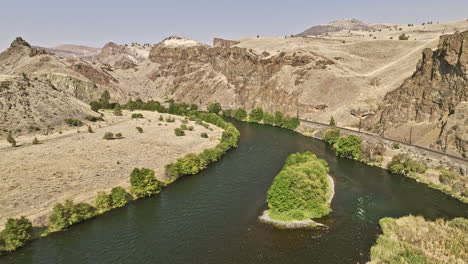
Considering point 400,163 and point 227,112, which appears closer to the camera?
point 400,163

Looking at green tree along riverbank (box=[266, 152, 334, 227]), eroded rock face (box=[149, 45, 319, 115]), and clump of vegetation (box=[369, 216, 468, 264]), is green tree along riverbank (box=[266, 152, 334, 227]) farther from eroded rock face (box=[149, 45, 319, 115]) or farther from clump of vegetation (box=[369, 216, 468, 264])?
eroded rock face (box=[149, 45, 319, 115])

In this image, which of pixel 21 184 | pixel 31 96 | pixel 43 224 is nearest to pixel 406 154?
pixel 43 224

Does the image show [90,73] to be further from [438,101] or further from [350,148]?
[438,101]

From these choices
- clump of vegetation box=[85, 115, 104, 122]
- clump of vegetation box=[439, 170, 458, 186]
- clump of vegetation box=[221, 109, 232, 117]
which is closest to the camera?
clump of vegetation box=[439, 170, 458, 186]

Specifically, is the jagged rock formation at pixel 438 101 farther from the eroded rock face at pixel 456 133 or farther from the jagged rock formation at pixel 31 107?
the jagged rock formation at pixel 31 107

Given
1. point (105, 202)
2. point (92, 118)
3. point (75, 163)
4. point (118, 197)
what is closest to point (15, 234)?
point (105, 202)

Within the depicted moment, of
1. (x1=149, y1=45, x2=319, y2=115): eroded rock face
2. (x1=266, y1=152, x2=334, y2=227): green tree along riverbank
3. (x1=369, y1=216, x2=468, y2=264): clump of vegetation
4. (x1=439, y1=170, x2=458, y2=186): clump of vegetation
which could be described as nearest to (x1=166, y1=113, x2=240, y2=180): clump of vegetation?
(x1=266, y1=152, x2=334, y2=227): green tree along riverbank

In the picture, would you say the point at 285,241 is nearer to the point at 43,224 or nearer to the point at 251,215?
the point at 251,215

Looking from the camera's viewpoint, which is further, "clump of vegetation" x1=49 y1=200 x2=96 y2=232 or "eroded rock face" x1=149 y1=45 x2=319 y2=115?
"eroded rock face" x1=149 y1=45 x2=319 y2=115
